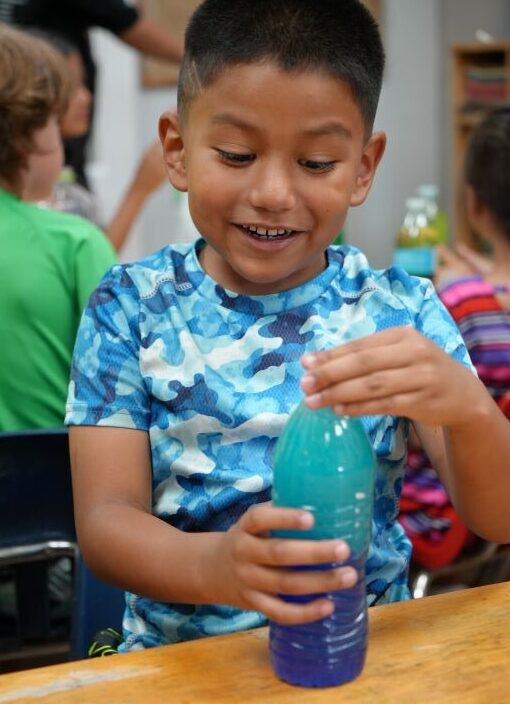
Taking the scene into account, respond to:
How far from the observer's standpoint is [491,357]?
2.09m

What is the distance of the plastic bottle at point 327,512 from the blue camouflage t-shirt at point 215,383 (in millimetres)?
306

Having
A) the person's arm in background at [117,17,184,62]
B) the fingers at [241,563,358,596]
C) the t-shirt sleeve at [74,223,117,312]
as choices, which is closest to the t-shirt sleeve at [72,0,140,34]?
the person's arm in background at [117,17,184,62]

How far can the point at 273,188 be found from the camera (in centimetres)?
98

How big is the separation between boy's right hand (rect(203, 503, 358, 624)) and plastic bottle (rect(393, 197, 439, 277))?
1930 mm

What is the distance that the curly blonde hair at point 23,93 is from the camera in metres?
1.90

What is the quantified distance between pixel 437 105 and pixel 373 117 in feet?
20.4

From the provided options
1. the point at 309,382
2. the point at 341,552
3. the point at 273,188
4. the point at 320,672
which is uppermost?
the point at 273,188

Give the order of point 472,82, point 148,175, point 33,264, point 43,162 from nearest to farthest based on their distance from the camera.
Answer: point 33,264 → point 43,162 → point 148,175 → point 472,82

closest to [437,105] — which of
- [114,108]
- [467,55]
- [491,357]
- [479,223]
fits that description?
[467,55]

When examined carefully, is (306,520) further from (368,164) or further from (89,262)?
(89,262)

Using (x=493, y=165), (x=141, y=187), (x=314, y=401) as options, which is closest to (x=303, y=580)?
(x=314, y=401)

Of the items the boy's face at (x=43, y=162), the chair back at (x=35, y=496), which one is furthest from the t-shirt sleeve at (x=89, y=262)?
the chair back at (x=35, y=496)

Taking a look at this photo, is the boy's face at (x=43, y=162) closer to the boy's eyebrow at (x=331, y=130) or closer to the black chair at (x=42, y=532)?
the black chair at (x=42, y=532)

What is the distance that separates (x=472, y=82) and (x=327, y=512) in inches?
252
